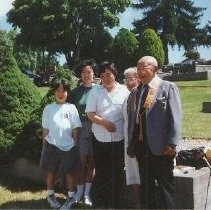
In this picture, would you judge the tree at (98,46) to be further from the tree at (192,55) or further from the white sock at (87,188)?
the white sock at (87,188)

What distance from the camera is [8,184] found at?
8.10 meters

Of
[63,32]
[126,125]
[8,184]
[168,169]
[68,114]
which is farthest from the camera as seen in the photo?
→ [63,32]

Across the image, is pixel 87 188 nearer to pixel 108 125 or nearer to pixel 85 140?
pixel 85 140

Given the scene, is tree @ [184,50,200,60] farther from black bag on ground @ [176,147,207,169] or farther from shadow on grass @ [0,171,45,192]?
black bag on ground @ [176,147,207,169]

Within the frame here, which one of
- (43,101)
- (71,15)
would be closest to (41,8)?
(71,15)

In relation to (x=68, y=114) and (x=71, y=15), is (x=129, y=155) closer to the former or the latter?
(x=68, y=114)

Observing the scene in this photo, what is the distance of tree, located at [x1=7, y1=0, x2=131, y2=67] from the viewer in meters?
59.3

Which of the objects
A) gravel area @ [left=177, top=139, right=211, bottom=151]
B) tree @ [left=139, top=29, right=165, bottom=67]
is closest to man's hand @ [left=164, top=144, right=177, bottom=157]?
gravel area @ [left=177, top=139, right=211, bottom=151]

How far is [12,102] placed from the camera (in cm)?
852

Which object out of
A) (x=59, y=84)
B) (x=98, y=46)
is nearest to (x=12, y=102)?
(x=59, y=84)

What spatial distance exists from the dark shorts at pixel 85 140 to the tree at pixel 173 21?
195 ft

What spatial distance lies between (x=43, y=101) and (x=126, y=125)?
2125mm

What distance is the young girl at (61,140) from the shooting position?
6.88m

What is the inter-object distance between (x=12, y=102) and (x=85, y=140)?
2007 millimetres
